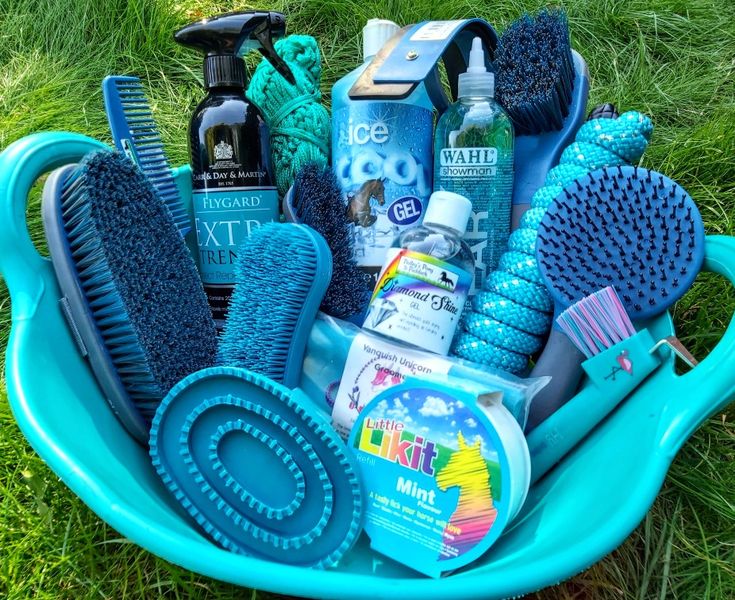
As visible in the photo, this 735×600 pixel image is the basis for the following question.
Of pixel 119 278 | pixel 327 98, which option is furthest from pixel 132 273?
pixel 327 98

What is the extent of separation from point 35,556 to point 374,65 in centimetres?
67

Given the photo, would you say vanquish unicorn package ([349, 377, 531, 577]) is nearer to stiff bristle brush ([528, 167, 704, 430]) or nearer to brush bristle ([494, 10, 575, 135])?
stiff bristle brush ([528, 167, 704, 430])

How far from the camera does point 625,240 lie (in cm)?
65

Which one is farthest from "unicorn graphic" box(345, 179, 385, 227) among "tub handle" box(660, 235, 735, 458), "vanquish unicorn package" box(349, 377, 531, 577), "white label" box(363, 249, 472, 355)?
"tub handle" box(660, 235, 735, 458)

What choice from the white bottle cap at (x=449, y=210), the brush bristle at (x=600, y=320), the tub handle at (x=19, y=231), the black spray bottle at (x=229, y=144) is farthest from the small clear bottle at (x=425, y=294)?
the tub handle at (x=19, y=231)

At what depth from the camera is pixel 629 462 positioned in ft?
1.78

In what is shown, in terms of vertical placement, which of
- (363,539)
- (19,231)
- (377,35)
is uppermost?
(377,35)

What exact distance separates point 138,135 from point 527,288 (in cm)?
50

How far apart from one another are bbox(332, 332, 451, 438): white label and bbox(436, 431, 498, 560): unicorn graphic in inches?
4.2

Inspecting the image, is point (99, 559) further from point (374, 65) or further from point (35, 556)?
point (374, 65)

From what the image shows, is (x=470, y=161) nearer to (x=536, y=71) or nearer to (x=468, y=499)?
(x=536, y=71)

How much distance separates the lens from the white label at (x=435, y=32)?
72 centimetres

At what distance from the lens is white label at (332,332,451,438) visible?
672 mm

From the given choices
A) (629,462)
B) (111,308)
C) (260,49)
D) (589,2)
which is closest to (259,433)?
(111,308)
